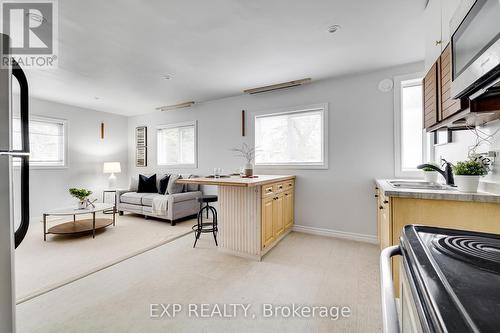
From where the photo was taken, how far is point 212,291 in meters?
1.99

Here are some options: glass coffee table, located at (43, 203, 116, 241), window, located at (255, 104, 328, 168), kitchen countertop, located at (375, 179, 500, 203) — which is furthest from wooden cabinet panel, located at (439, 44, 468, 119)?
glass coffee table, located at (43, 203, 116, 241)

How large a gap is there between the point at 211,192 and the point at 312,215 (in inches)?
88.8

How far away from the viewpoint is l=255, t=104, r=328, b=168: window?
3.65 meters

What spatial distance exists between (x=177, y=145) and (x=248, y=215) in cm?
347

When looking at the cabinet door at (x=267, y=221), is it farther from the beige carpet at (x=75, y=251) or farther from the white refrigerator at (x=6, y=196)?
the white refrigerator at (x=6, y=196)

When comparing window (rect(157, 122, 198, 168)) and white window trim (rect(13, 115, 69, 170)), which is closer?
white window trim (rect(13, 115, 69, 170))

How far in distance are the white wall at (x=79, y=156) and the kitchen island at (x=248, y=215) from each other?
13.0 ft

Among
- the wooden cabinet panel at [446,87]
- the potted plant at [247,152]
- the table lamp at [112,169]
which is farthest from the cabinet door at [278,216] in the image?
the table lamp at [112,169]

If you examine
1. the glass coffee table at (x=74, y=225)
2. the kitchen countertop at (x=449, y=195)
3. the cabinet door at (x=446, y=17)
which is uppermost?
the cabinet door at (x=446, y=17)

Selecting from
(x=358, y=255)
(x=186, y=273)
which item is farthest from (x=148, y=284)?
(x=358, y=255)

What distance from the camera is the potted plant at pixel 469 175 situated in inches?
59.9

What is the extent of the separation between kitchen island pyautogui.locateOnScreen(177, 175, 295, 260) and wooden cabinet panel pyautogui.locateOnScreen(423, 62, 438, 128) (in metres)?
1.65

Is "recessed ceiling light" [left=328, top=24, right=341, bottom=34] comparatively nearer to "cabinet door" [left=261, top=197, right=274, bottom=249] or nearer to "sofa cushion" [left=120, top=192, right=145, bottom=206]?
"cabinet door" [left=261, top=197, right=274, bottom=249]

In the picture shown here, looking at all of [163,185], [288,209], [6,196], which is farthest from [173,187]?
[6,196]
